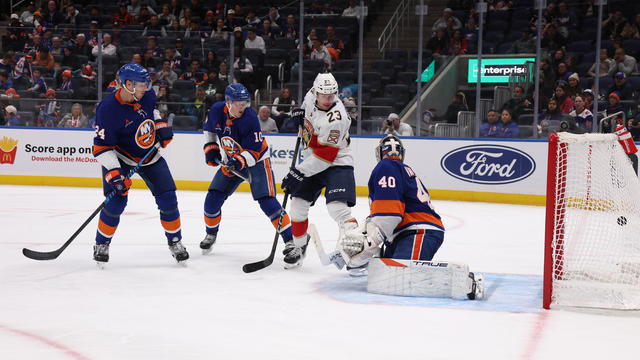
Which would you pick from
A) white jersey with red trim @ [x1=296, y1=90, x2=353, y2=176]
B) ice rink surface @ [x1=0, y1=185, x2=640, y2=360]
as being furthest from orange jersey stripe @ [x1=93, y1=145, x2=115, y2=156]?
white jersey with red trim @ [x1=296, y1=90, x2=353, y2=176]

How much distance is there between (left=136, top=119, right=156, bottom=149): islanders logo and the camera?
4.61 m

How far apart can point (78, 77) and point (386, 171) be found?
7.79 metres

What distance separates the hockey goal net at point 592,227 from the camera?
3754mm

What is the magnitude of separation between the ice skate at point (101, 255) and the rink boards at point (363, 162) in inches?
209

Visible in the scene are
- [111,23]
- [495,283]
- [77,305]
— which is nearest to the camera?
[77,305]

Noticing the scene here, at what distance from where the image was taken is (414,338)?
3160mm

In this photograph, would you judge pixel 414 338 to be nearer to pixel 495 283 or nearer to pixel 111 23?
pixel 495 283

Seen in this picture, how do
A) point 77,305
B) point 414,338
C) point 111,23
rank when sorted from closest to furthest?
point 414,338
point 77,305
point 111,23

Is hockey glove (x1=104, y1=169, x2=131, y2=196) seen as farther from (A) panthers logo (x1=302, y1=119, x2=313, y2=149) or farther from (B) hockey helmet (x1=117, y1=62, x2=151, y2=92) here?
(A) panthers logo (x1=302, y1=119, x2=313, y2=149)

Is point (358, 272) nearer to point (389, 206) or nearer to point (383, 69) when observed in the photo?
point (389, 206)

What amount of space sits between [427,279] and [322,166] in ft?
3.85

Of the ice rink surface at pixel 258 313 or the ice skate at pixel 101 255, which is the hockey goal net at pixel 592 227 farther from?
the ice skate at pixel 101 255

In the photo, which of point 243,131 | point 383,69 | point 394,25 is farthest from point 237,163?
point 394,25

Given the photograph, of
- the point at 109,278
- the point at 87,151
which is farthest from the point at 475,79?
the point at 109,278
